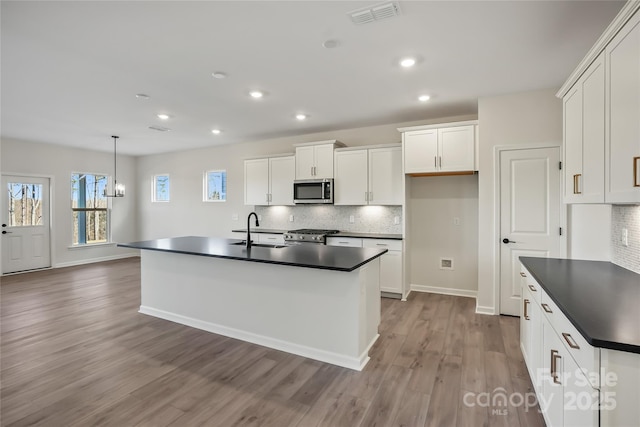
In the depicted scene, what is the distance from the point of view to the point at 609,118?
1739mm

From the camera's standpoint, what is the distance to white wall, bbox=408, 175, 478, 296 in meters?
4.62

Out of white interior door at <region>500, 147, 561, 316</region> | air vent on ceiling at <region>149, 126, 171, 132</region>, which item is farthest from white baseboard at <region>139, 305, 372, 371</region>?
air vent on ceiling at <region>149, 126, 171, 132</region>

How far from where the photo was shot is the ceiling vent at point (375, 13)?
2096 mm

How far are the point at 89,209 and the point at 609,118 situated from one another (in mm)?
9248

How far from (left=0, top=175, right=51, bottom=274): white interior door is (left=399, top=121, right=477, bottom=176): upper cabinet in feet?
24.7

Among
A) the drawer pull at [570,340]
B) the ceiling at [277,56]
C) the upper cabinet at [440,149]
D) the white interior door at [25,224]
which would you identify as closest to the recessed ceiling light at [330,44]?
the ceiling at [277,56]

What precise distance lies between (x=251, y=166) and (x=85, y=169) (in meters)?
4.36

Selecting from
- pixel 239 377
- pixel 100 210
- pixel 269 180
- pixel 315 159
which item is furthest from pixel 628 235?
pixel 100 210

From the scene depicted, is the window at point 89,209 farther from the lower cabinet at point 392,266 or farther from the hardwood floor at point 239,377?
the lower cabinet at point 392,266

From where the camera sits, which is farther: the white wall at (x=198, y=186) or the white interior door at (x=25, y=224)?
the white wall at (x=198, y=186)

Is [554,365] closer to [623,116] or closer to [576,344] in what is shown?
[576,344]

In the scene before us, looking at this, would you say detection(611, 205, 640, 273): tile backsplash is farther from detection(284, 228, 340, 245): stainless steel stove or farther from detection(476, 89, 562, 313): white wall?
detection(284, 228, 340, 245): stainless steel stove

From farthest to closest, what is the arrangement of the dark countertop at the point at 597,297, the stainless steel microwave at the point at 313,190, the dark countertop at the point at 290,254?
the stainless steel microwave at the point at 313,190 < the dark countertop at the point at 290,254 < the dark countertop at the point at 597,297

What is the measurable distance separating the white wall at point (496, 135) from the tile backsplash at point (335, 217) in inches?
54.4
